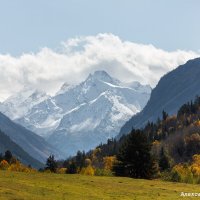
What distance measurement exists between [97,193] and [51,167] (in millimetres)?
114180

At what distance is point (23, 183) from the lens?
194 ft

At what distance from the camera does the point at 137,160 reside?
103m

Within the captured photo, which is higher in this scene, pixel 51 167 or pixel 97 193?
pixel 51 167

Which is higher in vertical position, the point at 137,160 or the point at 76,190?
the point at 137,160

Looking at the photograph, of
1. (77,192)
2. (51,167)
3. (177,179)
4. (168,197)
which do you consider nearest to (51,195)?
(77,192)

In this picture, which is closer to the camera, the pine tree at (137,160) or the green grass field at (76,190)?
the green grass field at (76,190)

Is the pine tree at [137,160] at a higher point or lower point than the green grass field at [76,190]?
higher

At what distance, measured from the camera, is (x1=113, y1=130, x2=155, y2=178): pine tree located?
335 ft

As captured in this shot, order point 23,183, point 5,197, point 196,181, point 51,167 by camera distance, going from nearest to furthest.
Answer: point 5,197
point 23,183
point 196,181
point 51,167

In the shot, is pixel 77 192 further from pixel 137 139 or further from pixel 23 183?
pixel 137 139

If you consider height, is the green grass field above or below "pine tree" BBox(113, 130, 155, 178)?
below

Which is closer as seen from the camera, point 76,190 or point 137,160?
point 76,190

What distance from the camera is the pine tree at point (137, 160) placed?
102188 mm

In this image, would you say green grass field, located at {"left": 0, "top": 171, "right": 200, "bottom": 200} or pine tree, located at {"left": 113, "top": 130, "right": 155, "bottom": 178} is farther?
pine tree, located at {"left": 113, "top": 130, "right": 155, "bottom": 178}
